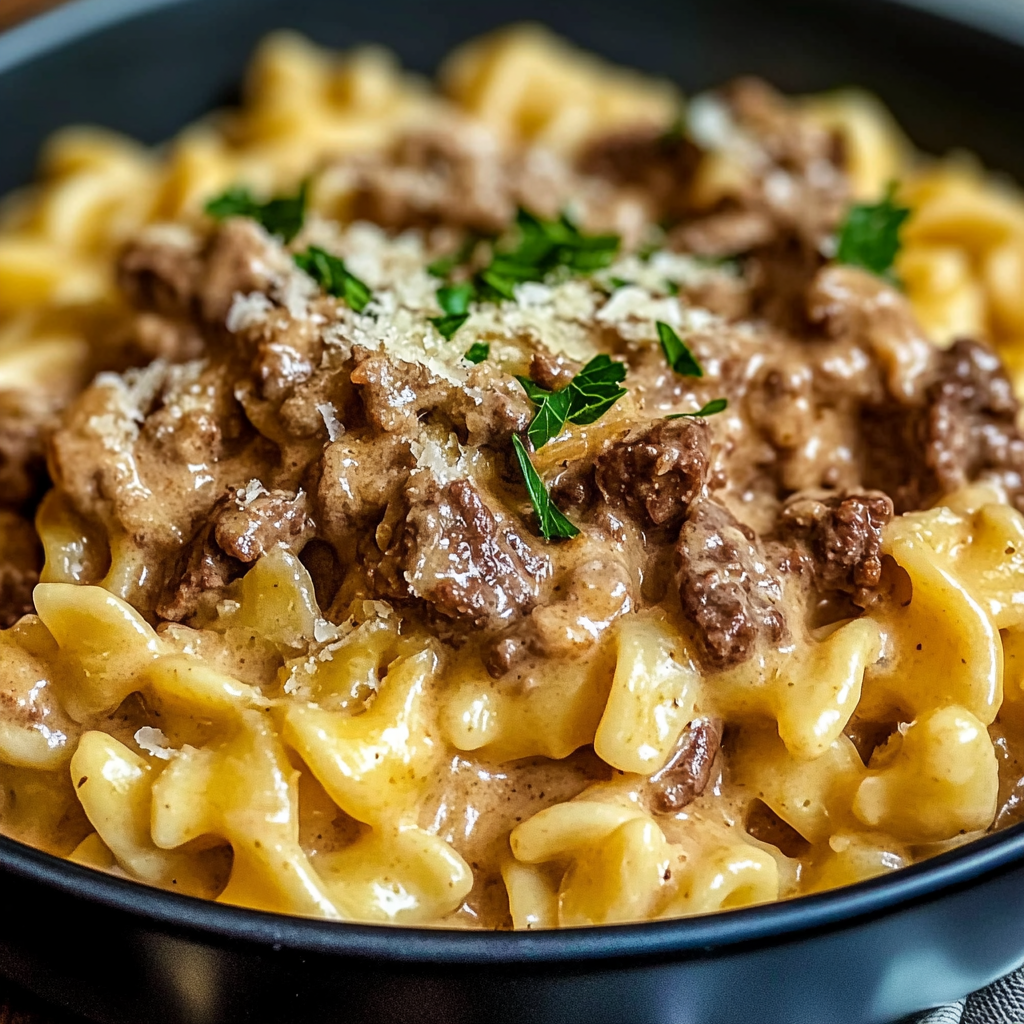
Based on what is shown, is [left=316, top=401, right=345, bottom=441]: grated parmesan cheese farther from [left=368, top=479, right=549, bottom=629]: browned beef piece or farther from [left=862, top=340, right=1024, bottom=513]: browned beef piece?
[left=862, top=340, right=1024, bottom=513]: browned beef piece

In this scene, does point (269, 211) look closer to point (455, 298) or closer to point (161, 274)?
point (161, 274)

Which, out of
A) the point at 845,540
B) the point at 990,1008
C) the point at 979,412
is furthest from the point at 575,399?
the point at 990,1008

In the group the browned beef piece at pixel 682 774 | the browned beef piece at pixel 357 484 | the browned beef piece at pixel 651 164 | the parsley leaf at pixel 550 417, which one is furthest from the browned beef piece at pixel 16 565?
the browned beef piece at pixel 651 164

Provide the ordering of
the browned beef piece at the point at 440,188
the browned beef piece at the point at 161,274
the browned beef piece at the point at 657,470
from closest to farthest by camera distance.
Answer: the browned beef piece at the point at 657,470, the browned beef piece at the point at 161,274, the browned beef piece at the point at 440,188

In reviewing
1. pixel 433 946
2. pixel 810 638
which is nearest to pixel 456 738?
pixel 433 946

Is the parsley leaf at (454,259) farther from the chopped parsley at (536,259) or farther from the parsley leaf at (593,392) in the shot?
the parsley leaf at (593,392)

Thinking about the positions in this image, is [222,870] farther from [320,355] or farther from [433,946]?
[320,355]
